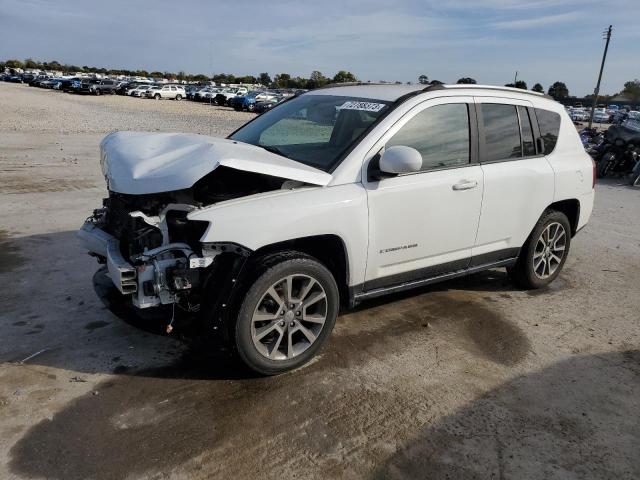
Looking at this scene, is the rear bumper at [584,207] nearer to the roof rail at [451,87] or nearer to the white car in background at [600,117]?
the roof rail at [451,87]

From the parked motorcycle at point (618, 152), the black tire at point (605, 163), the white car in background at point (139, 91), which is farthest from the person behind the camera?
the white car in background at point (139, 91)

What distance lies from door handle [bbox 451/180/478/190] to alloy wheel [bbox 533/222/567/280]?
1227mm

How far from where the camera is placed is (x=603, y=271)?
237 inches

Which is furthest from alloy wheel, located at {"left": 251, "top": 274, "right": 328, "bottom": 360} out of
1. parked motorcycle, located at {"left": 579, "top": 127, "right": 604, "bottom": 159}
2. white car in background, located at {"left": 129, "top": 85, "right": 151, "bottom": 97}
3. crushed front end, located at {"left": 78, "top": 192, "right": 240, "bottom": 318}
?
white car in background, located at {"left": 129, "top": 85, "right": 151, "bottom": 97}

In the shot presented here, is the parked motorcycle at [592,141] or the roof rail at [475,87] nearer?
the roof rail at [475,87]

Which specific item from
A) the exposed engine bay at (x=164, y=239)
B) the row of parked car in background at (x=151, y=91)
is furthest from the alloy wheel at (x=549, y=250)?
the row of parked car in background at (x=151, y=91)

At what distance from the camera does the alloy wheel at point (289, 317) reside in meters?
3.40

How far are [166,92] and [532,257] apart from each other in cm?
5411

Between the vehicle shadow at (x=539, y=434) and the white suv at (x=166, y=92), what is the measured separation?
180 feet

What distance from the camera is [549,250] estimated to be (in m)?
5.25

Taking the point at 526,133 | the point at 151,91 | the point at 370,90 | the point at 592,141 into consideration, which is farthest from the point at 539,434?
the point at 151,91

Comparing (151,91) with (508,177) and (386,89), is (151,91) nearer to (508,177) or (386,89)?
(386,89)

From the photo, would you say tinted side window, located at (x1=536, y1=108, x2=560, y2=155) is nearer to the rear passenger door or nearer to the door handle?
the rear passenger door

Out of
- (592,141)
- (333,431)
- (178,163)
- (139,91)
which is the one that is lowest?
(333,431)
